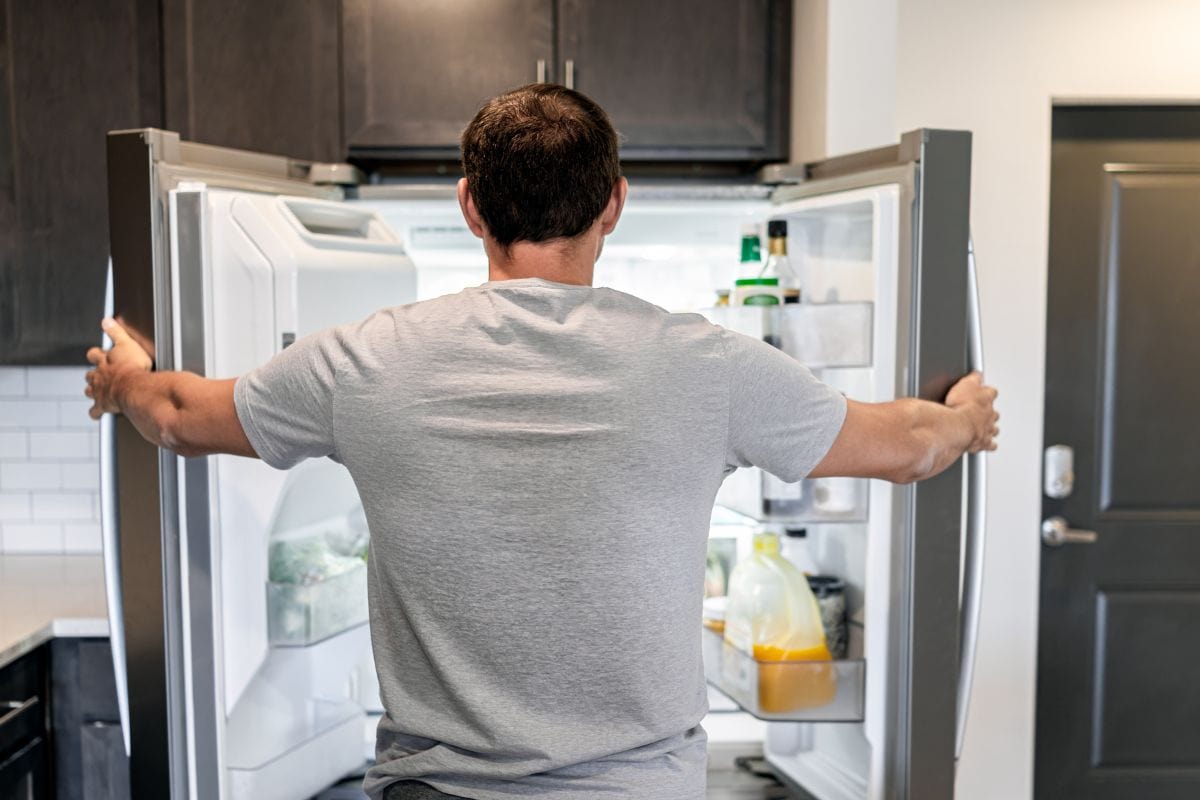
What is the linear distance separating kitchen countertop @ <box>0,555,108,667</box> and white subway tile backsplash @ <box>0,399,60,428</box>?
12.0 inches

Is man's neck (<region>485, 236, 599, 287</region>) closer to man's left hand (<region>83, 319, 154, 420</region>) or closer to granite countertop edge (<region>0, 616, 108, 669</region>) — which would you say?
man's left hand (<region>83, 319, 154, 420</region>)

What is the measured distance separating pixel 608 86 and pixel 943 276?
940 mm

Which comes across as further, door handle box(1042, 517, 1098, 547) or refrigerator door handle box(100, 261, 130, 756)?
door handle box(1042, 517, 1098, 547)

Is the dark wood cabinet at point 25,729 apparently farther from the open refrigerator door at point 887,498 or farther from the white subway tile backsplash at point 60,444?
the open refrigerator door at point 887,498

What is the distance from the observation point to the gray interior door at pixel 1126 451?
2535 millimetres

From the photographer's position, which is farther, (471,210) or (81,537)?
(81,537)

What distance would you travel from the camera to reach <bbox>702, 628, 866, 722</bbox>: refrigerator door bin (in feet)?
5.42

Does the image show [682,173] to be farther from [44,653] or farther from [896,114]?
[44,653]

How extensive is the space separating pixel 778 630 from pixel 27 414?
1.85 meters

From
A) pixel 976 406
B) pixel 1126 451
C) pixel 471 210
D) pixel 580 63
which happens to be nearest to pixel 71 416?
pixel 580 63

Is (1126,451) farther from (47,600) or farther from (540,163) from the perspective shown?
(47,600)

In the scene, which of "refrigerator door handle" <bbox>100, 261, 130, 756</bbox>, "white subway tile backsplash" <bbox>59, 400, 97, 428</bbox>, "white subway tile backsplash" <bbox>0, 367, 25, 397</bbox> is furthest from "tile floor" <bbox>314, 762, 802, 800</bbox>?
"white subway tile backsplash" <bbox>0, 367, 25, 397</bbox>

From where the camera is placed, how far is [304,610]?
1.64 metres

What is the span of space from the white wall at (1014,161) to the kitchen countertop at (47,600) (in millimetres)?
1826
